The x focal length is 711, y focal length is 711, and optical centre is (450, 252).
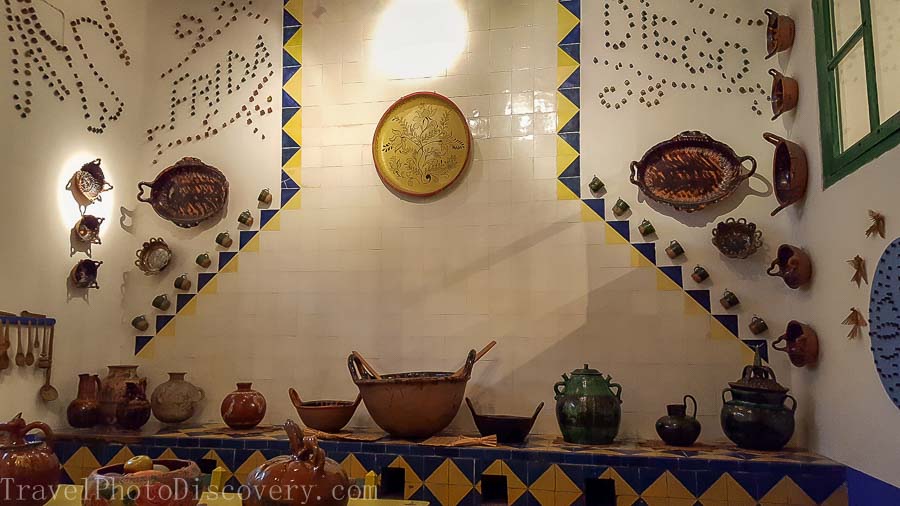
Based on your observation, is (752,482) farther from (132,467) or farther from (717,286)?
(132,467)

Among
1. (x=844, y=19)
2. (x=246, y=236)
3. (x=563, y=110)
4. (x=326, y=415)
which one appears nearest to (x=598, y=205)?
(x=563, y=110)

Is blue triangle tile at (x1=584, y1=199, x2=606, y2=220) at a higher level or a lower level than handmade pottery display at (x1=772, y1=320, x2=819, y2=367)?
higher

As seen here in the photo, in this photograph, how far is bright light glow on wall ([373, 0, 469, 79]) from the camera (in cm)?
455

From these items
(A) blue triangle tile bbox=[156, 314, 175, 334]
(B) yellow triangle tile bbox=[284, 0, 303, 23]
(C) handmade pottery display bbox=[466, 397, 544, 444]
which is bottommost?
(C) handmade pottery display bbox=[466, 397, 544, 444]

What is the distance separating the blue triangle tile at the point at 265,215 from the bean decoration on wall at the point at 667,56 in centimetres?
219

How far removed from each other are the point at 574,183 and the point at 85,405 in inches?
124

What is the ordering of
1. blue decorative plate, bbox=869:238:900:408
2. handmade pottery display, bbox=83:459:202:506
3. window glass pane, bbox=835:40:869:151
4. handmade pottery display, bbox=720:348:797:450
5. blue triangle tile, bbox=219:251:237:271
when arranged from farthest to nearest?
blue triangle tile, bbox=219:251:237:271 → handmade pottery display, bbox=720:348:797:450 → window glass pane, bbox=835:40:869:151 → blue decorative plate, bbox=869:238:900:408 → handmade pottery display, bbox=83:459:202:506

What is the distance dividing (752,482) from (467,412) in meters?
1.61

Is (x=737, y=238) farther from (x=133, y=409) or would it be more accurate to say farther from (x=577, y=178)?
(x=133, y=409)

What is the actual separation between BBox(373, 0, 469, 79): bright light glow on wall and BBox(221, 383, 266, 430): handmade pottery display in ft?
7.23

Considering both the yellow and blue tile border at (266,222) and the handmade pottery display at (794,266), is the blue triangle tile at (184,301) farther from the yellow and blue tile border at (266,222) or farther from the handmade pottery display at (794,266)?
the handmade pottery display at (794,266)

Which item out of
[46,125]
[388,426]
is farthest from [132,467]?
[46,125]

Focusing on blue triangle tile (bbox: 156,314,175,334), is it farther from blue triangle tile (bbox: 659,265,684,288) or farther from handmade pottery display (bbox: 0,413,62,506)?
blue triangle tile (bbox: 659,265,684,288)

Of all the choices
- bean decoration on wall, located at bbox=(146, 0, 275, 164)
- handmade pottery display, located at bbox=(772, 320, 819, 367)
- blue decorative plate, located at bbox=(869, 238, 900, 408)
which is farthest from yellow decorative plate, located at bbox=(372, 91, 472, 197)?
blue decorative plate, located at bbox=(869, 238, 900, 408)
